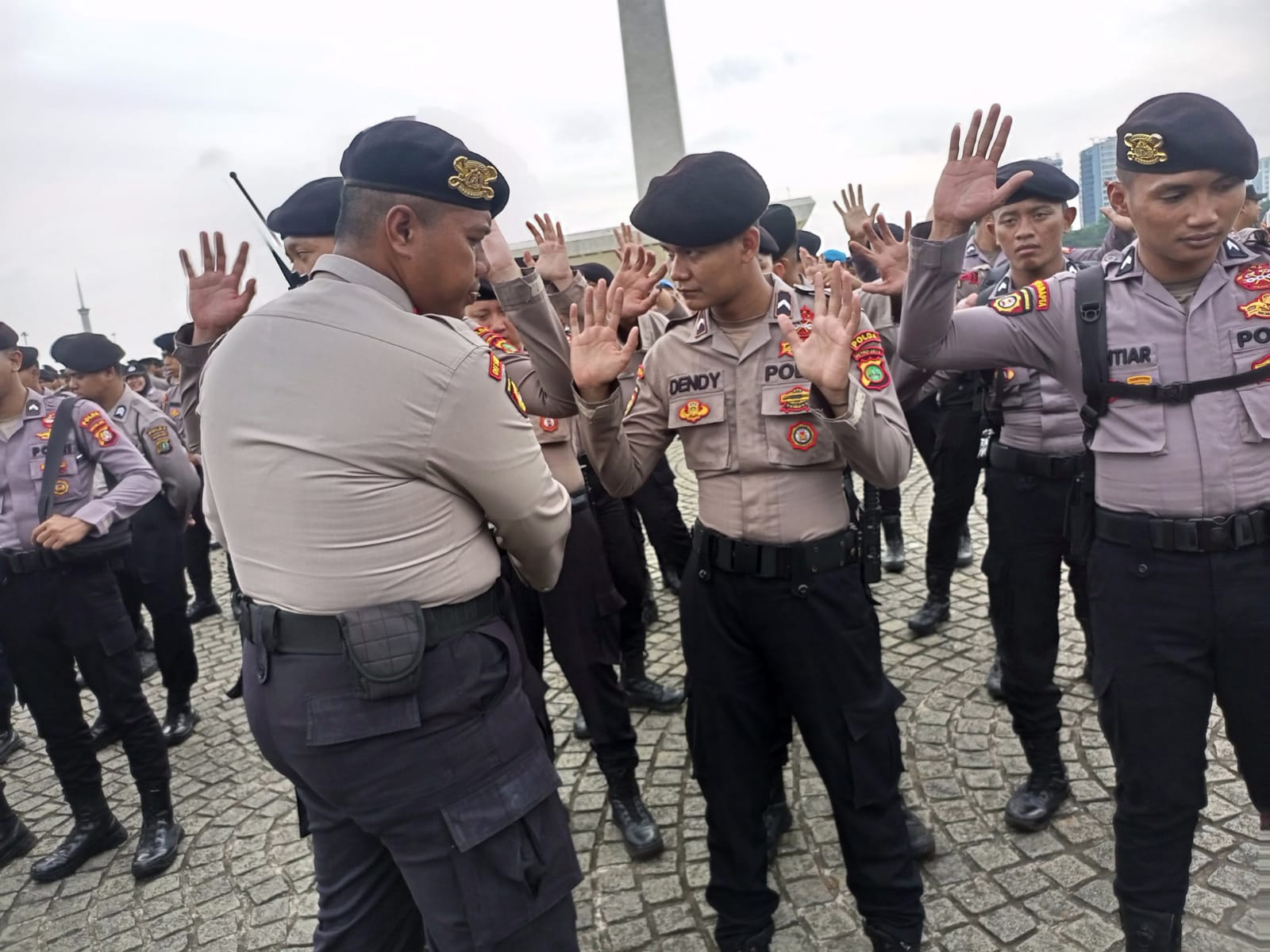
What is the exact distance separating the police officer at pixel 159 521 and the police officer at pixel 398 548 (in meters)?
3.57

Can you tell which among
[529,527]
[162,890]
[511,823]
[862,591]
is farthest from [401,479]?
[162,890]

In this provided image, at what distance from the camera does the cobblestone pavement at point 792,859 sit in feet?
8.92

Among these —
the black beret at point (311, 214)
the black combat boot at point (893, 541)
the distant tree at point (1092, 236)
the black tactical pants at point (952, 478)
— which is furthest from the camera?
the black combat boot at point (893, 541)

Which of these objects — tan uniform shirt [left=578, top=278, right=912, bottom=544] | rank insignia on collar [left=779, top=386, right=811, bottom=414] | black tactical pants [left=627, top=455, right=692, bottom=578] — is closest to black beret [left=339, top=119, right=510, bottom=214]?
tan uniform shirt [left=578, top=278, right=912, bottom=544]

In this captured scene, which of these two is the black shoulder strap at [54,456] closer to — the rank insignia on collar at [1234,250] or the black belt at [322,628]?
the black belt at [322,628]

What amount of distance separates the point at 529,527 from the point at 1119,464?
1645 millimetres

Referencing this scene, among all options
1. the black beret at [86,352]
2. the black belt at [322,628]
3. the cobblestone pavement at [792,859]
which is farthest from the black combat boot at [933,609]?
the black beret at [86,352]

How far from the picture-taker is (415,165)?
1.76 meters

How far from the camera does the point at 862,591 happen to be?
2467 mm

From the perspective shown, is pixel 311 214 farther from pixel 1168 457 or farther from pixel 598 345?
pixel 1168 457

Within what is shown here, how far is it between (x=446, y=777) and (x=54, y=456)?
3133 millimetres

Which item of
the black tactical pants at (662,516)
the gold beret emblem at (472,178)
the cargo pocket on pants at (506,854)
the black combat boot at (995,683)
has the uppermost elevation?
the gold beret emblem at (472,178)

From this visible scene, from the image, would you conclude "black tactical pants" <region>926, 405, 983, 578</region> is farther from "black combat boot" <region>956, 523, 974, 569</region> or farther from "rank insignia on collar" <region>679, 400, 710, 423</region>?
"rank insignia on collar" <region>679, 400, 710, 423</region>

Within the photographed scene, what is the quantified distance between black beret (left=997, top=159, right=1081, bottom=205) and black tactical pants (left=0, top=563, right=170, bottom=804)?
13.9 feet
